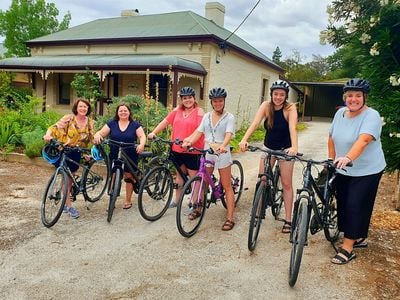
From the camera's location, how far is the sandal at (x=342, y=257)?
12.4ft

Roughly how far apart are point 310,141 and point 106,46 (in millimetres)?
9934

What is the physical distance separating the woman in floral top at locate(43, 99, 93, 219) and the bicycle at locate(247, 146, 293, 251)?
7.36 feet

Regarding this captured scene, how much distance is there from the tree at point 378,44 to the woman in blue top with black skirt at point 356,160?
1006mm

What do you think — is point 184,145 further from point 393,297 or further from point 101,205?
point 393,297

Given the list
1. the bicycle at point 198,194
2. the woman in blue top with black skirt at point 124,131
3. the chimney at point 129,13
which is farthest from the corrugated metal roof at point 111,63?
the bicycle at point 198,194

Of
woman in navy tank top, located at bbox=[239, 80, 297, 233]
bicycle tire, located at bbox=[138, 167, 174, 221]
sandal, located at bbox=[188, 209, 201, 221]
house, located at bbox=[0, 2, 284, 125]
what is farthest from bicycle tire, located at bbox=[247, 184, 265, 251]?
house, located at bbox=[0, 2, 284, 125]

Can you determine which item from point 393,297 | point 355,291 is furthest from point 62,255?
point 393,297

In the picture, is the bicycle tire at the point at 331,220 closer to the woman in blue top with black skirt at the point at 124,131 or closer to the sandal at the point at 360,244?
the sandal at the point at 360,244

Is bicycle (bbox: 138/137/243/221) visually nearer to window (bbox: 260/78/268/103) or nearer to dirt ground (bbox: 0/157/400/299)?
dirt ground (bbox: 0/157/400/299)

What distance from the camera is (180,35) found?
14.7 metres

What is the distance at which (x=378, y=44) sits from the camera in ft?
14.9

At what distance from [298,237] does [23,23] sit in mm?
36320

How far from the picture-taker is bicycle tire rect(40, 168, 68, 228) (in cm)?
446

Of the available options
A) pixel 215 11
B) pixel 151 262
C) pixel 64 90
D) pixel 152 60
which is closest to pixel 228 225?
pixel 151 262
